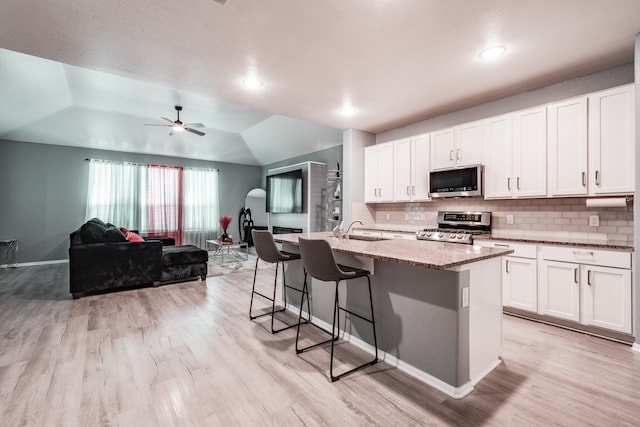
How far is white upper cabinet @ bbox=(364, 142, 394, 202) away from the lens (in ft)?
15.5

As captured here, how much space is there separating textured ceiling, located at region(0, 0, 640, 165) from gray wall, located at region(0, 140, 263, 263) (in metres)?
2.18

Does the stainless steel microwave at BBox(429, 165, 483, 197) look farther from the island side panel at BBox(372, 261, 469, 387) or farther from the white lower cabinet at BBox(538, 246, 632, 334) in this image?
the island side panel at BBox(372, 261, 469, 387)

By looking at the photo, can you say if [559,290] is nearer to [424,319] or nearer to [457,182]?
[457,182]

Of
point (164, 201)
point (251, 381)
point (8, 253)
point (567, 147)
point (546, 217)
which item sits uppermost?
point (567, 147)

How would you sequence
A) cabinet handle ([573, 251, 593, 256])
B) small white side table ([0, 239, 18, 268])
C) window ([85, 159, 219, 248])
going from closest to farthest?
cabinet handle ([573, 251, 593, 256])
small white side table ([0, 239, 18, 268])
window ([85, 159, 219, 248])

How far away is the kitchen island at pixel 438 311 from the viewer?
181cm

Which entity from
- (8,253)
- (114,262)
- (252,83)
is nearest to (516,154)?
(252,83)

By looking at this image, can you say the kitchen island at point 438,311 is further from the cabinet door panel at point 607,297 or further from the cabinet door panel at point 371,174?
the cabinet door panel at point 371,174

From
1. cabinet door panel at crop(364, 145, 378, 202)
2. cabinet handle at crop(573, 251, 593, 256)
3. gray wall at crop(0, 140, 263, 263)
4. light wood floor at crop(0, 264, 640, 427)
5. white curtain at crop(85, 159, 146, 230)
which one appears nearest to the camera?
light wood floor at crop(0, 264, 640, 427)

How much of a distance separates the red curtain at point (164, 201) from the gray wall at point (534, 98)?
6.21 metres

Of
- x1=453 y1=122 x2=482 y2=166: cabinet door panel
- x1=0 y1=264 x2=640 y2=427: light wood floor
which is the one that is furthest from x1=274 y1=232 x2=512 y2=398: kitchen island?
x1=453 y1=122 x2=482 y2=166: cabinet door panel

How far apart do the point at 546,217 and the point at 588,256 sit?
74 cm

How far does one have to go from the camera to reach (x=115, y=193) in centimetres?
710

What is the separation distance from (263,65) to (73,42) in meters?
1.53
